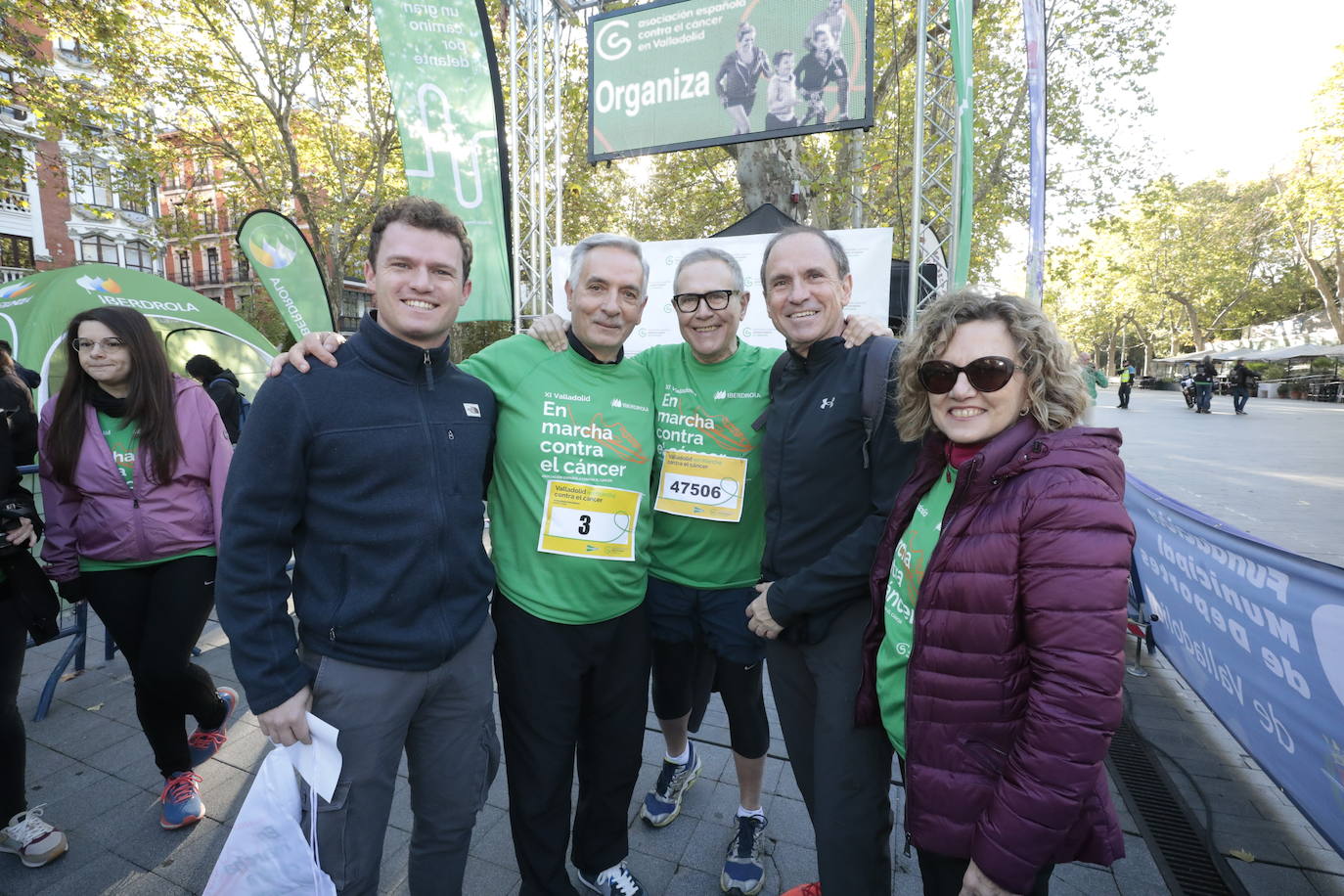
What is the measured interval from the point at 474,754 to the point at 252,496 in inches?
36.9

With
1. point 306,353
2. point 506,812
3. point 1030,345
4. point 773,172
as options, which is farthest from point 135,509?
point 773,172

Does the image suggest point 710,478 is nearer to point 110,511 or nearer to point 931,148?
point 110,511

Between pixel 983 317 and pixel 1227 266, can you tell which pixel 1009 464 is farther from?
pixel 1227 266

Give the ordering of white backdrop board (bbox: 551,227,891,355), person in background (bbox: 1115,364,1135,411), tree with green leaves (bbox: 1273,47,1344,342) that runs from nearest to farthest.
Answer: white backdrop board (bbox: 551,227,891,355) < tree with green leaves (bbox: 1273,47,1344,342) < person in background (bbox: 1115,364,1135,411)

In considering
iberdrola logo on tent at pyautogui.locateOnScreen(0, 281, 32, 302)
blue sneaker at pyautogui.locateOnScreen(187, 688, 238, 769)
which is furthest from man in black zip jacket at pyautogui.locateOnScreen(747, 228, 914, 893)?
iberdrola logo on tent at pyautogui.locateOnScreen(0, 281, 32, 302)

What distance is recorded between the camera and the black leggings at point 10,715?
2.17 metres

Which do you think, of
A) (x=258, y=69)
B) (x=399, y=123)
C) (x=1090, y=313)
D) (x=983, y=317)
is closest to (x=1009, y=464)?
(x=983, y=317)

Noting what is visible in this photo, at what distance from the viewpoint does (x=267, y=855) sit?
1455mm

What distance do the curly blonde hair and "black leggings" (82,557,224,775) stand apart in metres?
2.71

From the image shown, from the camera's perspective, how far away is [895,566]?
1559 mm

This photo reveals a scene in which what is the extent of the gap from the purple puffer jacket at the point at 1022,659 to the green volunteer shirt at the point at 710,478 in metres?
0.84

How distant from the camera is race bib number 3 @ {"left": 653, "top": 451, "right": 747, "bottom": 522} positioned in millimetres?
2109

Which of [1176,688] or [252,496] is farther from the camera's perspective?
[1176,688]

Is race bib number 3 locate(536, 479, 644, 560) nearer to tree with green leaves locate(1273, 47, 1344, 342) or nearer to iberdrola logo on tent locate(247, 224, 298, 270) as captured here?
iberdrola logo on tent locate(247, 224, 298, 270)
